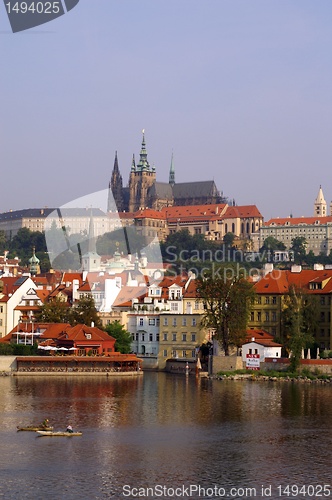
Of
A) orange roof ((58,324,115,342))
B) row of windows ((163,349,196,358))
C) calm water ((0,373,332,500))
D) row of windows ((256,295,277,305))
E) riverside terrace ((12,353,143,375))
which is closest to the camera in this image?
calm water ((0,373,332,500))

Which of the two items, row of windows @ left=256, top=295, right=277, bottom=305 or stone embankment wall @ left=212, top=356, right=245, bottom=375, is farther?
row of windows @ left=256, top=295, right=277, bottom=305

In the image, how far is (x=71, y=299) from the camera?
3863 inches

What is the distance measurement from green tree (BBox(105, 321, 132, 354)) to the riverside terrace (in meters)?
4.89

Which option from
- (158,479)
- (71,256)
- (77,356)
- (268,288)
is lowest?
(158,479)

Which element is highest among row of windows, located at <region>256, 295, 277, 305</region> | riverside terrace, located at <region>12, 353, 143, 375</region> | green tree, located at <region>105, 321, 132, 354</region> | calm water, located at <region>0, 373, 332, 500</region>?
row of windows, located at <region>256, 295, 277, 305</region>

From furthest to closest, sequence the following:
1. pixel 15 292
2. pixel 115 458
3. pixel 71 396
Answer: pixel 15 292
pixel 71 396
pixel 115 458

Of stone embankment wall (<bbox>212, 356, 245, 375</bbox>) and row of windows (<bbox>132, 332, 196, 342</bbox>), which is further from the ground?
row of windows (<bbox>132, 332, 196, 342</bbox>)

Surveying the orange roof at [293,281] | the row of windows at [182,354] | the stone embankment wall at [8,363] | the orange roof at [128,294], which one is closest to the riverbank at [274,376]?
the row of windows at [182,354]

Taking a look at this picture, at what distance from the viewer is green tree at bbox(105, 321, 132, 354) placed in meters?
83.7

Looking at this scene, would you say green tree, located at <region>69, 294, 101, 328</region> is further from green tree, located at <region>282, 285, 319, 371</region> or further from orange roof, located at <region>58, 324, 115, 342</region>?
green tree, located at <region>282, 285, 319, 371</region>

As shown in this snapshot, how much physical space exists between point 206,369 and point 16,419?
3037 cm

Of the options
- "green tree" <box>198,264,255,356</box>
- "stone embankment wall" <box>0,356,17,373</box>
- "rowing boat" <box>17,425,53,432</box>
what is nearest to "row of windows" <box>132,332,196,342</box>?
"green tree" <box>198,264,255,356</box>

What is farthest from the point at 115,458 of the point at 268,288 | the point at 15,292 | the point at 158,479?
the point at 15,292

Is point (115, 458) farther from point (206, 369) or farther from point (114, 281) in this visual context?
point (114, 281)
